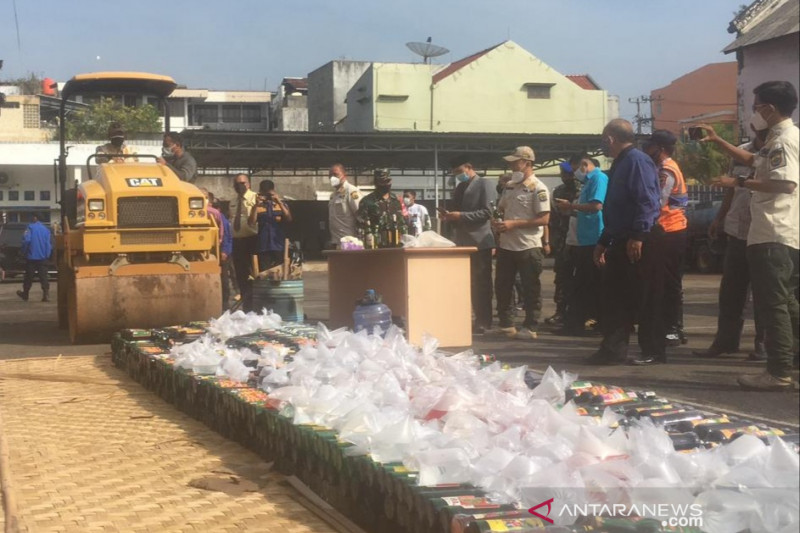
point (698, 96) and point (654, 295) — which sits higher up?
point (698, 96)

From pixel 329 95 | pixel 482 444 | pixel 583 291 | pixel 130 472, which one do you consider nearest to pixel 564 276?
pixel 583 291

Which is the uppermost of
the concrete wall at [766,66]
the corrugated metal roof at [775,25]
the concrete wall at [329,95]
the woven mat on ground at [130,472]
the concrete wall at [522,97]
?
the concrete wall at [329,95]

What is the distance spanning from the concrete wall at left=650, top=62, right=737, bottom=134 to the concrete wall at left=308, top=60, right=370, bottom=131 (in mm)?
43711

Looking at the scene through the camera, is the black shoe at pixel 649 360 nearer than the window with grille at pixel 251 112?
Yes

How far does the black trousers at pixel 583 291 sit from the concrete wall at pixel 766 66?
6746 millimetres

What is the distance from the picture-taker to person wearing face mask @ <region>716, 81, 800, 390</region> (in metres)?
1.65

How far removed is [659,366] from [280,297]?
522cm

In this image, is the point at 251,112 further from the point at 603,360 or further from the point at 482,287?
the point at 603,360

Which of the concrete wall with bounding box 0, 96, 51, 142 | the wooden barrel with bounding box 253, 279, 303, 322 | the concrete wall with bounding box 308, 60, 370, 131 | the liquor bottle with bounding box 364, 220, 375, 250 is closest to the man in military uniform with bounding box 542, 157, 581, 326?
the liquor bottle with bounding box 364, 220, 375, 250

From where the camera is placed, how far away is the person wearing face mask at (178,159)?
33.8 ft

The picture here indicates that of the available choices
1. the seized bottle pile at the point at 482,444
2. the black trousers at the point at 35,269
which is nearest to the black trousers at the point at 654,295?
the seized bottle pile at the point at 482,444

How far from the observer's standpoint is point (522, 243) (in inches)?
336

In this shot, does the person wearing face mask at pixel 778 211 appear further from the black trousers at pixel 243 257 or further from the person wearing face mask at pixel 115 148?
the black trousers at pixel 243 257

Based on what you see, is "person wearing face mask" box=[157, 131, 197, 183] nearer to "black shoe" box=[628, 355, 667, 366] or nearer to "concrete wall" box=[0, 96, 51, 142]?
"black shoe" box=[628, 355, 667, 366]
